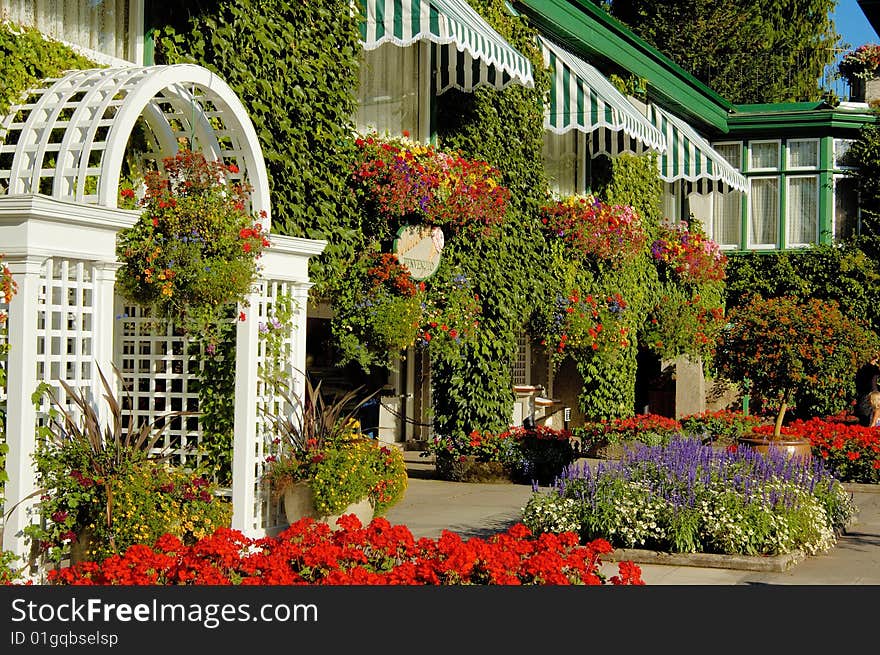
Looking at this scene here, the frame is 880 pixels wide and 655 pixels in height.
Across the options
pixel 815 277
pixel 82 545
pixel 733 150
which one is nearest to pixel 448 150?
pixel 82 545

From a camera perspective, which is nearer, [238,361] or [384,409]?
[238,361]

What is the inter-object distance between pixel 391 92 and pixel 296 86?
2724 mm

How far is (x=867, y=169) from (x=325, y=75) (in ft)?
52.6

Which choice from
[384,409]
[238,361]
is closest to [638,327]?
[384,409]

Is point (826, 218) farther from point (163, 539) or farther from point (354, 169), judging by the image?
point (163, 539)

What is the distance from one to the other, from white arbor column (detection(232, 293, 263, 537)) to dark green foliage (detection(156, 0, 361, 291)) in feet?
5.70

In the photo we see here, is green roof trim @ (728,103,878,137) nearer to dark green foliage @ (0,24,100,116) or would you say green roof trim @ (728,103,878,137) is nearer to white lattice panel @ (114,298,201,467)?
white lattice panel @ (114,298,201,467)

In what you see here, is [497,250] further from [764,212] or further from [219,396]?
[764,212]

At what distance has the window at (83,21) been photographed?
27.9 ft

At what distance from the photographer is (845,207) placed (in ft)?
79.5

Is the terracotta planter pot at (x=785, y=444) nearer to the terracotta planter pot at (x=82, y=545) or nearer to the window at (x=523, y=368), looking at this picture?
the window at (x=523, y=368)

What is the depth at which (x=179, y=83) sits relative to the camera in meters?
8.45

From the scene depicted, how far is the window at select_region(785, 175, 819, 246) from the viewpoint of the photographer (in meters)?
24.2

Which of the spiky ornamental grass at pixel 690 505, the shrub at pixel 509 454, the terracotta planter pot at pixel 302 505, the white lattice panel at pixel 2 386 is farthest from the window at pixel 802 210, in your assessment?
the white lattice panel at pixel 2 386
